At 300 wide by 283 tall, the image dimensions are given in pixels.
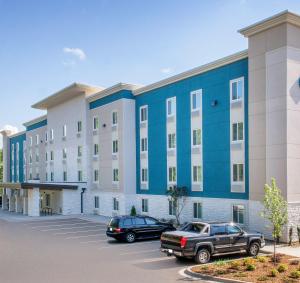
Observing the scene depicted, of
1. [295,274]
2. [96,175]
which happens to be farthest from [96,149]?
[295,274]

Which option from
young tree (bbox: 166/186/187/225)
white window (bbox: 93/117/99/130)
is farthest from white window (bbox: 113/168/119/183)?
young tree (bbox: 166/186/187/225)

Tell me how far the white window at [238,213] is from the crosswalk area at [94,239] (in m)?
5.81

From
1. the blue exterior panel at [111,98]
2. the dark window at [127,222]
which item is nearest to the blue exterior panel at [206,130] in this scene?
the blue exterior panel at [111,98]

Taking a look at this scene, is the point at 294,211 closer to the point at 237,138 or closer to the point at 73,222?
the point at 237,138

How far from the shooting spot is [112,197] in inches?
1526

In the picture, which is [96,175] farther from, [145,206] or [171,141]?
[171,141]

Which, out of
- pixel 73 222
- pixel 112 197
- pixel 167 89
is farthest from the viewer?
pixel 112 197

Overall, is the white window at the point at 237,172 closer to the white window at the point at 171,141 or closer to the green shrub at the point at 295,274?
the white window at the point at 171,141

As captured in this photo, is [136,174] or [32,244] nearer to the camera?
[32,244]

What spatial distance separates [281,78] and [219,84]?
5.65 meters

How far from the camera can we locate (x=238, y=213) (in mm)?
25984

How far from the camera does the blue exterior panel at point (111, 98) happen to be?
37097mm

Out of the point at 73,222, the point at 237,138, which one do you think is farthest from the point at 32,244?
the point at 237,138

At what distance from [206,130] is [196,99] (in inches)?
105
